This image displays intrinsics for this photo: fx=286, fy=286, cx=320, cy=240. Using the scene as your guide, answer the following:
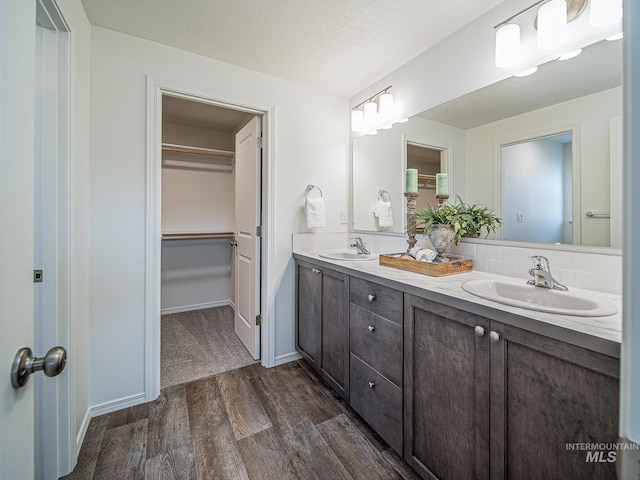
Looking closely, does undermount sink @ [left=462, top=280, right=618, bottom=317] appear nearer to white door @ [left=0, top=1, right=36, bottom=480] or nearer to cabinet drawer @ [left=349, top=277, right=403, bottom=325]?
cabinet drawer @ [left=349, top=277, right=403, bottom=325]

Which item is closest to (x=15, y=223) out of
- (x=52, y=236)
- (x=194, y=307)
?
(x=52, y=236)

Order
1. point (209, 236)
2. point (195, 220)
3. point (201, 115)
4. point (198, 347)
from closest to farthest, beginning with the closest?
1. point (198, 347)
2. point (201, 115)
3. point (209, 236)
4. point (195, 220)

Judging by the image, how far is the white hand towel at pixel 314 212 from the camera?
7.54 feet

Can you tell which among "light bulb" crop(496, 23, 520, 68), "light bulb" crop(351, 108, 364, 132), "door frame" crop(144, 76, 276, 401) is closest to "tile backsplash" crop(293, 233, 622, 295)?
"light bulb" crop(496, 23, 520, 68)

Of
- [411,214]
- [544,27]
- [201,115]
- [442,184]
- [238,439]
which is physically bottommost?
[238,439]

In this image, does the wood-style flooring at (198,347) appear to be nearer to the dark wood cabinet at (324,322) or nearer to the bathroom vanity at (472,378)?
the dark wood cabinet at (324,322)

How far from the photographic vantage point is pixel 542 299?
120 cm

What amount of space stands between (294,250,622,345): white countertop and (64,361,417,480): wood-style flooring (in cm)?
88

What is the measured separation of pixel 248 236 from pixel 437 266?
62.1 inches

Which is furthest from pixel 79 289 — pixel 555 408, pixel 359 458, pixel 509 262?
pixel 509 262

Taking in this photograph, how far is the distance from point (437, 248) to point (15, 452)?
1662 millimetres

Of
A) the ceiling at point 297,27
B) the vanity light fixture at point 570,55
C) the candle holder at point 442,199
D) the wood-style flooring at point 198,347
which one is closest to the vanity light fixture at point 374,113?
the ceiling at point 297,27

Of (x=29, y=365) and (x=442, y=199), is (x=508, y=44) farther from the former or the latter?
(x=29, y=365)

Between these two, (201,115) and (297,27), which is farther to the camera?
(201,115)
